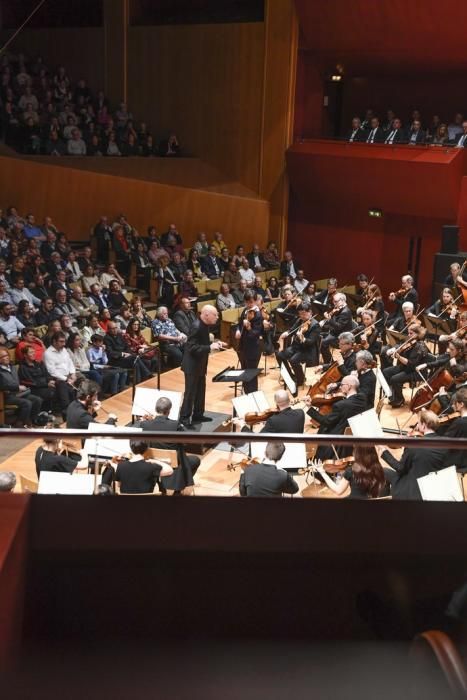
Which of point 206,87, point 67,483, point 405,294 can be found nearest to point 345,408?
point 67,483

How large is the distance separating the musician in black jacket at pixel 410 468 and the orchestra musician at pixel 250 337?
14.7ft

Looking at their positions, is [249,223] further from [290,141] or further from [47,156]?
[47,156]

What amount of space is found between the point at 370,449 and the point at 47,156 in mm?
11050

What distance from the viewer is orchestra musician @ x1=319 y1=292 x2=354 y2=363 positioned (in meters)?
10.1

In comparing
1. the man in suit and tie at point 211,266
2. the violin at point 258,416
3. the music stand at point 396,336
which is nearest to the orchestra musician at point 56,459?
the violin at point 258,416

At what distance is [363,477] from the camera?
3.74 m

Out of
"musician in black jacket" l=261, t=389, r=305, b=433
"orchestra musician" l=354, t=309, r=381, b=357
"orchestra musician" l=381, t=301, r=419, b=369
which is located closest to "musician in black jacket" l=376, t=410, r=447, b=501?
"musician in black jacket" l=261, t=389, r=305, b=433

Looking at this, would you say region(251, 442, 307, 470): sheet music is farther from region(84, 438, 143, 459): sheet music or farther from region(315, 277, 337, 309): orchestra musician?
region(315, 277, 337, 309): orchestra musician

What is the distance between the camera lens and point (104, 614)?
11.3 feet

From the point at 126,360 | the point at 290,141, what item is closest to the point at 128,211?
the point at 290,141

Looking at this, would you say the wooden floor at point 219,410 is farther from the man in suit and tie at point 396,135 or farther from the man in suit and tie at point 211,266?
the man in suit and tie at point 396,135

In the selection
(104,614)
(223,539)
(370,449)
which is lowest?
(104,614)

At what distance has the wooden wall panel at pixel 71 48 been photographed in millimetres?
16219

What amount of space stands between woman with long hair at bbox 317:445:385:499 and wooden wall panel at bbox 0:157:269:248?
10.5 meters
